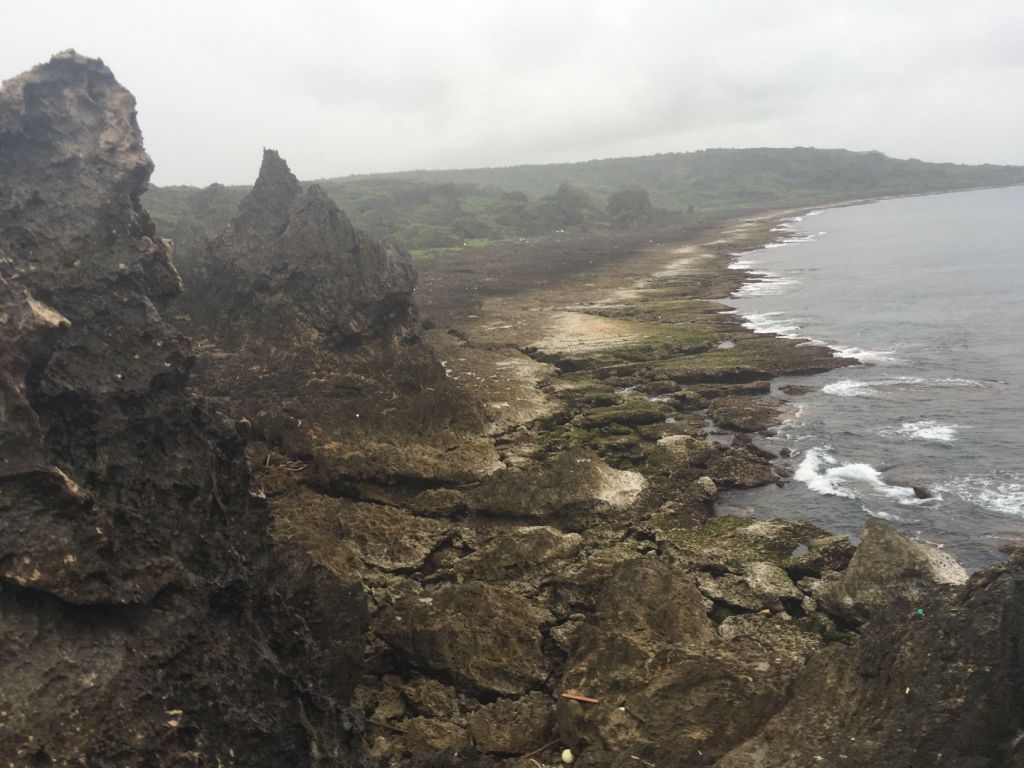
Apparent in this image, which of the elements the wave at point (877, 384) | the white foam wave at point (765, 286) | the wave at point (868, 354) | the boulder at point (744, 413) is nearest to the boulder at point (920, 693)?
the boulder at point (744, 413)

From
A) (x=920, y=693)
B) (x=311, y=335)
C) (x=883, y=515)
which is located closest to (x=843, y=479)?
(x=883, y=515)

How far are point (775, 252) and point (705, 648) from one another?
311 ft

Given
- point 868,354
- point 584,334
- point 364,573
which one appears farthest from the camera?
point 584,334

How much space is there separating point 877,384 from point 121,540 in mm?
33498

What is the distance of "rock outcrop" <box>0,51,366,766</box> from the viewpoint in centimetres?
792

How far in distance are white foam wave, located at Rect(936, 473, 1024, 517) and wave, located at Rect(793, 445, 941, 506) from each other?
3.29 feet

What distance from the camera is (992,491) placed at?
2202cm

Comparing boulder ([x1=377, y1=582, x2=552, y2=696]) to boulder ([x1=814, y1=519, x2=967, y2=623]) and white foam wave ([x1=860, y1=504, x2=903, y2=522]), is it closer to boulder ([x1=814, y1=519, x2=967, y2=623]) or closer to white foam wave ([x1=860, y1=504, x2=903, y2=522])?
boulder ([x1=814, y1=519, x2=967, y2=623])

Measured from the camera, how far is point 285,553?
13.0 metres

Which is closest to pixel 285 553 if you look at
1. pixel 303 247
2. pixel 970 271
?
pixel 303 247

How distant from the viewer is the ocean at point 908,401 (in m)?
21.3

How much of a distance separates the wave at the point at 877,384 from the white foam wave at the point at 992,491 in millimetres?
9877

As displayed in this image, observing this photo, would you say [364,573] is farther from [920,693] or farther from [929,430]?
[929,430]

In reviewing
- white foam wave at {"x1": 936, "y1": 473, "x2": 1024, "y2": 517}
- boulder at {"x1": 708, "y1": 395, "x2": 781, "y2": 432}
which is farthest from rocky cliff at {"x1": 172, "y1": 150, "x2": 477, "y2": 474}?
white foam wave at {"x1": 936, "y1": 473, "x2": 1024, "y2": 517}
